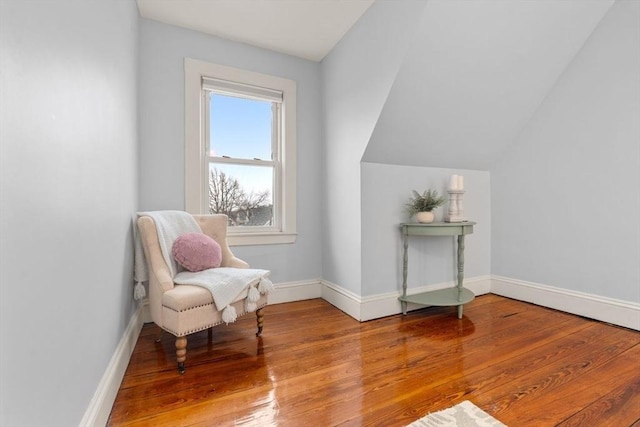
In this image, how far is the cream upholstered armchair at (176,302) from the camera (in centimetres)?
164

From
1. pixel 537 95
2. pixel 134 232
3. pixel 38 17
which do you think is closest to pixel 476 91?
pixel 537 95

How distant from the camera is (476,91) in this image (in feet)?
7.72

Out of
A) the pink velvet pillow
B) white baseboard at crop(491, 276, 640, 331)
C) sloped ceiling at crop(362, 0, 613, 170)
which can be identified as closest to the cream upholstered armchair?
the pink velvet pillow

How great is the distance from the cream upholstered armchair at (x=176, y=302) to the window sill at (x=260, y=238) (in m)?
0.82

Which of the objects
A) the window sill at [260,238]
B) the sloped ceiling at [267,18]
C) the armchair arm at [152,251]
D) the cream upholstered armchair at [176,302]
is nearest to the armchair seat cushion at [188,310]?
the cream upholstered armchair at [176,302]

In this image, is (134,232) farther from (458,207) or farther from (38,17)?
(458,207)

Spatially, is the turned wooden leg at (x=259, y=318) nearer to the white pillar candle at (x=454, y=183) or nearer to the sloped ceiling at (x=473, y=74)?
the sloped ceiling at (x=473, y=74)

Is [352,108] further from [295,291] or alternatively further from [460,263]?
[295,291]

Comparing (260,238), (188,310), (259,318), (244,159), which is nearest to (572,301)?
(259,318)

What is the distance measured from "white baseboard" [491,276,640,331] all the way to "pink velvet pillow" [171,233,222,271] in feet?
8.98

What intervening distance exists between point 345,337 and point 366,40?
7.30ft

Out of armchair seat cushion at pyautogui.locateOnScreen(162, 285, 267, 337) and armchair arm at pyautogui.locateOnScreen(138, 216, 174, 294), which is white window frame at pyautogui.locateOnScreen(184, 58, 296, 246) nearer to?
armchair arm at pyautogui.locateOnScreen(138, 216, 174, 294)

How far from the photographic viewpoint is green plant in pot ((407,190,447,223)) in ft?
8.07

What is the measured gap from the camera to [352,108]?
252 cm
